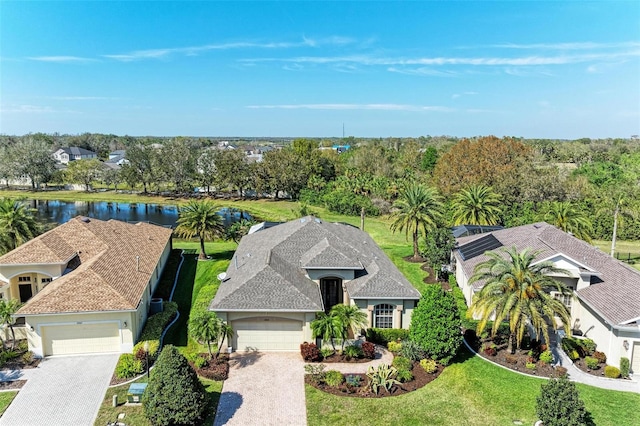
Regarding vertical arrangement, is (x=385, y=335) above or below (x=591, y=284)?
below

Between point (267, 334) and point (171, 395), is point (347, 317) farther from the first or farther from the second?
point (171, 395)

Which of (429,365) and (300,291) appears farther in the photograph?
(300,291)

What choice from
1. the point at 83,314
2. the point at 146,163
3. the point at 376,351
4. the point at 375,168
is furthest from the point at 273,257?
the point at 146,163

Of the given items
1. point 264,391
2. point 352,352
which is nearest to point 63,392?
point 264,391

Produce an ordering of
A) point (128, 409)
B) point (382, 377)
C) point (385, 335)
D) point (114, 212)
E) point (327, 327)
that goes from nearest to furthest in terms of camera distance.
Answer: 1. point (128, 409)
2. point (382, 377)
3. point (327, 327)
4. point (385, 335)
5. point (114, 212)

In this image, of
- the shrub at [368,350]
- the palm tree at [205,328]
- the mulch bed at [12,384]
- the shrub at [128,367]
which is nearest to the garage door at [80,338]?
the shrub at [128,367]

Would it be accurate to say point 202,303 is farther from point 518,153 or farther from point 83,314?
point 518,153

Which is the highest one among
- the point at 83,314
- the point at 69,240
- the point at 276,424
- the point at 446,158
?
the point at 446,158
